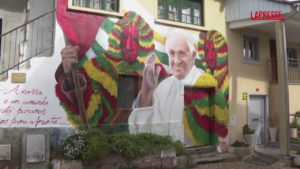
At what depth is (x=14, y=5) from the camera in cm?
797

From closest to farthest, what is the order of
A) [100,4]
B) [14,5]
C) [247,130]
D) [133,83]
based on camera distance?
[14,5] → [100,4] → [133,83] → [247,130]

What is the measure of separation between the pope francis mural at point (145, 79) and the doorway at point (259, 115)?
147cm

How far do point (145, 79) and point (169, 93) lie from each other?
0.93 meters

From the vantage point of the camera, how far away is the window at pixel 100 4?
7.85 meters

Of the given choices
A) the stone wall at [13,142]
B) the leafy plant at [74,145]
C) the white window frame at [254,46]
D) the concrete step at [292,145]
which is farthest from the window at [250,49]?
the stone wall at [13,142]

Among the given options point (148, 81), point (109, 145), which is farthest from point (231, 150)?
point (109, 145)

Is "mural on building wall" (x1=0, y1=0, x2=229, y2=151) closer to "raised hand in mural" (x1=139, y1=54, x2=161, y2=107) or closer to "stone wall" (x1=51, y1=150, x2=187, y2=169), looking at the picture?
"raised hand in mural" (x1=139, y1=54, x2=161, y2=107)

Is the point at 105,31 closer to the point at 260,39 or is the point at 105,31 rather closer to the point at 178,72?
the point at 178,72

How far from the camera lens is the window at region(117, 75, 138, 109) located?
8312 millimetres

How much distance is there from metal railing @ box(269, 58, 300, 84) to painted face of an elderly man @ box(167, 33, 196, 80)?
13.3 ft

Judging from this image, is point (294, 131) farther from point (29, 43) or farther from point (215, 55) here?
point (29, 43)

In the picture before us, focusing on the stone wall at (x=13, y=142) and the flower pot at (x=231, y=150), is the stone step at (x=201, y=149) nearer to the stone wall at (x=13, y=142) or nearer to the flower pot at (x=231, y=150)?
the flower pot at (x=231, y=150)

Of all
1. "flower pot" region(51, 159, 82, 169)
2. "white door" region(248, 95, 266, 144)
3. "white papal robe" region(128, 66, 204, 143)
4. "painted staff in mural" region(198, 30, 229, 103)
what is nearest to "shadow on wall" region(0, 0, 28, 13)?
"white papal robe" region(128, 66, 204, 143)

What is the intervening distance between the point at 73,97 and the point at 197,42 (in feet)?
15.2
